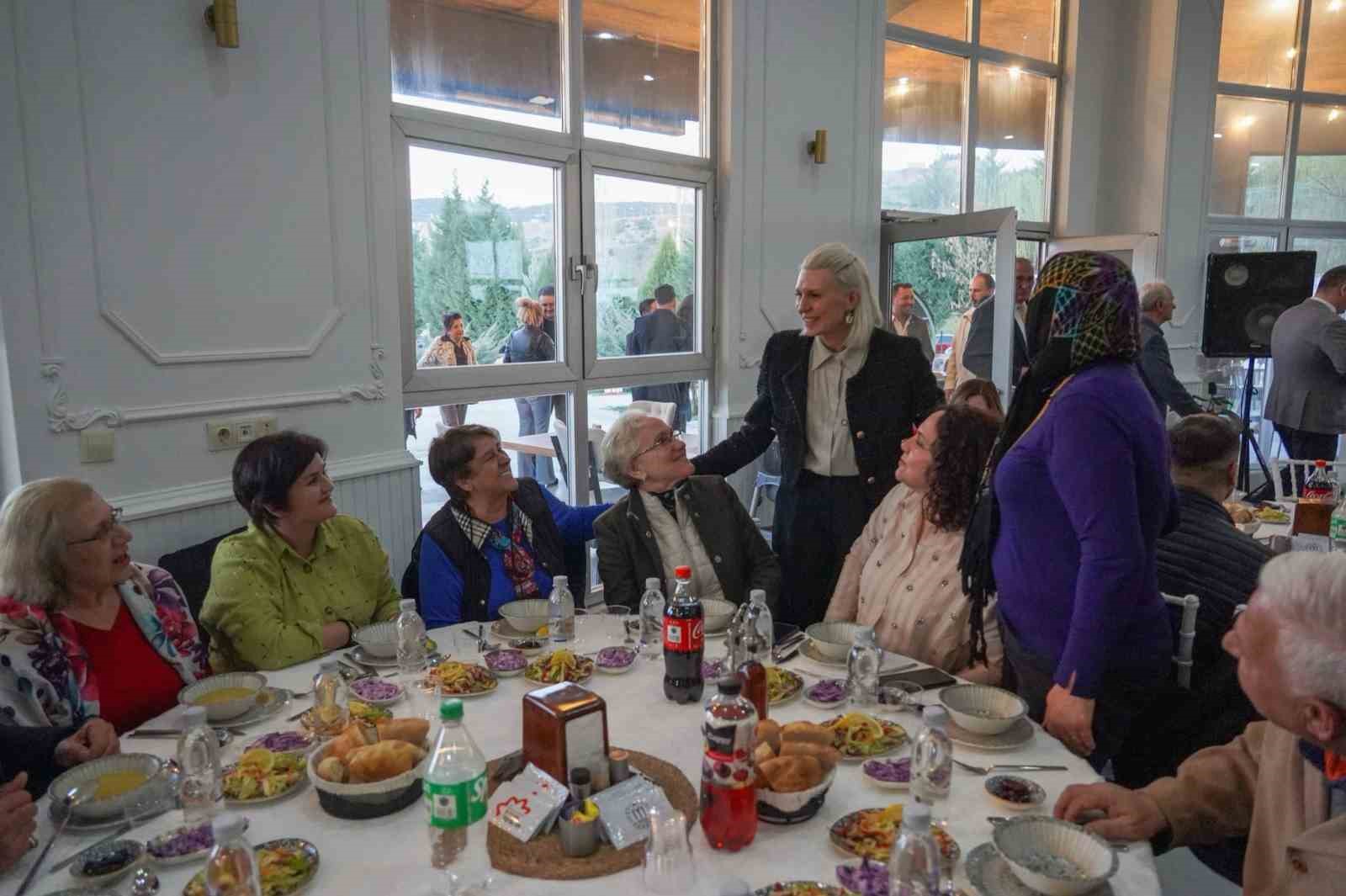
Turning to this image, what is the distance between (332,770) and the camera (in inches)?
57.9

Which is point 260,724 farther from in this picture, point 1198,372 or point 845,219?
point 1198,372

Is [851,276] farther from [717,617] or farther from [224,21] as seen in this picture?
[224,21]

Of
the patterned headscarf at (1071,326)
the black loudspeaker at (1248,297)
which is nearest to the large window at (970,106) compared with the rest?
the black loudspeaker at (1248,297)

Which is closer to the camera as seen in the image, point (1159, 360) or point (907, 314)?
point (1159, 360)

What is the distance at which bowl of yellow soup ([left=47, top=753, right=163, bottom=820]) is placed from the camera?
56.8 inches

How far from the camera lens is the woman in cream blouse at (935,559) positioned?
2.21 m

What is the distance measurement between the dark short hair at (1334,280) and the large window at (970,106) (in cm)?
229

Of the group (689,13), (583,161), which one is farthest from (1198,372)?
(583,161)

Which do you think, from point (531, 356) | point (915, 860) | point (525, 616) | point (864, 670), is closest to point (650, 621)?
point (525, 616)

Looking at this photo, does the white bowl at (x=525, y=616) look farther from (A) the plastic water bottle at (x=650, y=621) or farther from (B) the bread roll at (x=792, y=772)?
(B) the bread roll at (x=792, y=772)

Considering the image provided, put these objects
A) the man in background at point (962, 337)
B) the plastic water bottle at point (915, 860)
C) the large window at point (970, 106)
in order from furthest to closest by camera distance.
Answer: the large window at point (970, 106) → the man in background at point (962, 337) → the plastic water bottle at point (915, 860)

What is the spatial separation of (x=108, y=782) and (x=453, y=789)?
27.1 inches

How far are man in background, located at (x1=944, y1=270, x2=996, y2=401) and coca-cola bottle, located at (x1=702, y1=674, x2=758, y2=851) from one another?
4.91 meters

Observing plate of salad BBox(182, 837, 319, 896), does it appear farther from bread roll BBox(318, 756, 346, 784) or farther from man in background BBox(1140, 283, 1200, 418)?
man in background BBox(1140, 283, 1200, 418)
